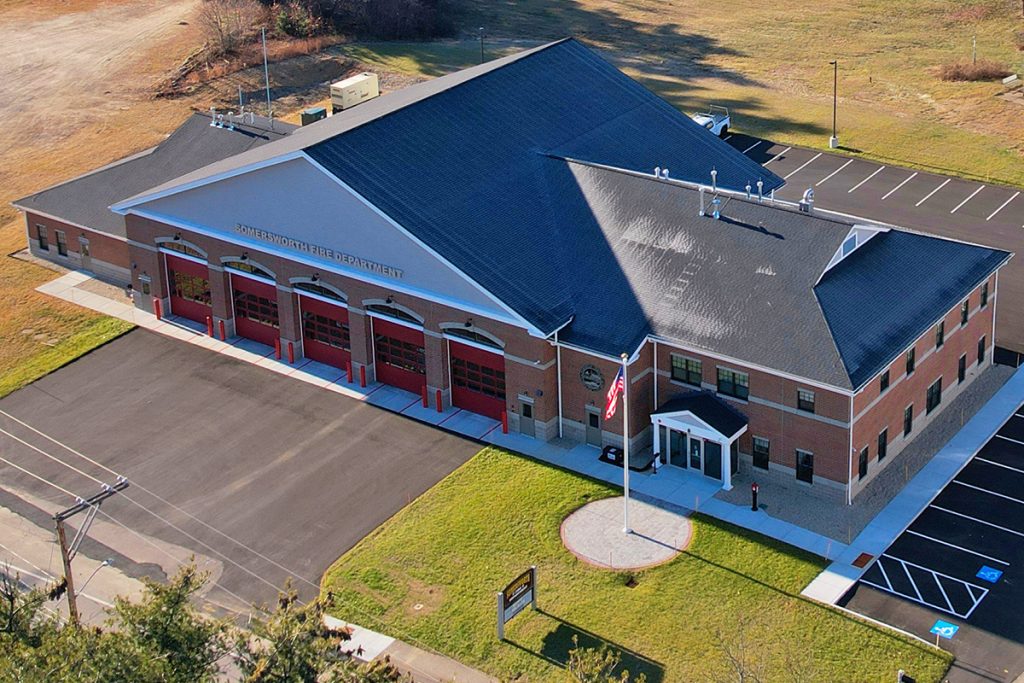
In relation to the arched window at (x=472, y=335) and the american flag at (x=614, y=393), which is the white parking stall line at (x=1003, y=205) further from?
the american flag at (x=614, y=393)

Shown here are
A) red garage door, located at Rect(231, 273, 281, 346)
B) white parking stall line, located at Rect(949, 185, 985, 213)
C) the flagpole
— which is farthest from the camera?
white parking stall line, located at Rect(949, 185, 985, 213)

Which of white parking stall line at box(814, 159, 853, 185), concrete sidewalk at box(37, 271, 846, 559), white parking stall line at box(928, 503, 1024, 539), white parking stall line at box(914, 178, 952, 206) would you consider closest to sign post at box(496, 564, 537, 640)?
concrete sidewalk at box(37, 271, 846, 559)

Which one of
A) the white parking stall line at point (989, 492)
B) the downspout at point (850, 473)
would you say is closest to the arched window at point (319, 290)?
the downspout at point (850, 473)

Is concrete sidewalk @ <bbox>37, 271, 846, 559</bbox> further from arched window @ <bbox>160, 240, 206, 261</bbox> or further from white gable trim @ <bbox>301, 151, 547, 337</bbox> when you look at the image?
white gable trim @ <bbox>301, 151, 547, 337</bbox>

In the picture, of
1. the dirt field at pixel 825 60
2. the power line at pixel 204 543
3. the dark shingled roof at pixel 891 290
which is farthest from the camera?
the dirt field at pixel 825 60

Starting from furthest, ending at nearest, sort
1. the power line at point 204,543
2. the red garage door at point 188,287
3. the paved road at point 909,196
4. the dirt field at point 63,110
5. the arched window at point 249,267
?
the paved road at point 909,196, the dirt field at point 63,110, the red garage door at point 188,287, the arched window at point 249,267, the power line at point 204,543

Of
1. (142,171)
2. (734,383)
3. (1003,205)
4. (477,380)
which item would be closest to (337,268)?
(477,380)

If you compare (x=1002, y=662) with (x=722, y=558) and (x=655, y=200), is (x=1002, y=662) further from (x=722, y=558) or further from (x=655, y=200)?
(x=655, y=200)

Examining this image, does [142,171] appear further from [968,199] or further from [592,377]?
[968,199]
